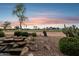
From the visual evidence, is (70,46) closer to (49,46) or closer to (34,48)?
(49,46)

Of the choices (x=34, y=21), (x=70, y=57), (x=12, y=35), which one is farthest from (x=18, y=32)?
A: (x=70, y=57)

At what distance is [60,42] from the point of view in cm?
258

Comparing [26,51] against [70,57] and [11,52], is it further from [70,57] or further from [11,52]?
[70,57]

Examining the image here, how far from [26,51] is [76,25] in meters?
0.77

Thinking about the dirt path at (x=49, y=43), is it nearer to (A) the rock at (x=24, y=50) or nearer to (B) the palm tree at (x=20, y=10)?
(A) the rock at (x=24, y=50)

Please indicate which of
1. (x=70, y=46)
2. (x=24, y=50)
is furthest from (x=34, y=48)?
(x=70, y=46)

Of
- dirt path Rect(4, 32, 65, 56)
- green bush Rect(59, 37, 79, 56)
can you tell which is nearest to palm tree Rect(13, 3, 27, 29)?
dirt path Rect(4, 32, 65, 56)

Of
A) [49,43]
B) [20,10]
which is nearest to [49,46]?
[49,43]

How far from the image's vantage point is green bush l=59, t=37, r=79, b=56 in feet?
8.30

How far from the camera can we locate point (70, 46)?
2.53 m

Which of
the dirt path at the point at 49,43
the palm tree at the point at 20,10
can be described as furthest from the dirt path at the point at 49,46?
the palm tree at the point at 20,10

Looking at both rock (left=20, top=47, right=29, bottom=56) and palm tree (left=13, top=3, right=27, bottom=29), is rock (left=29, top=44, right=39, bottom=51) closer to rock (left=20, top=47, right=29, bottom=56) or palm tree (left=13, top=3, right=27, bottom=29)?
rock (left=20, top=47, right=29, bottom=56)

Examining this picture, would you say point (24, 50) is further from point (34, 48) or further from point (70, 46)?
point (70, 46)

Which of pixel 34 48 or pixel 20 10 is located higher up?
pixel 20 10
